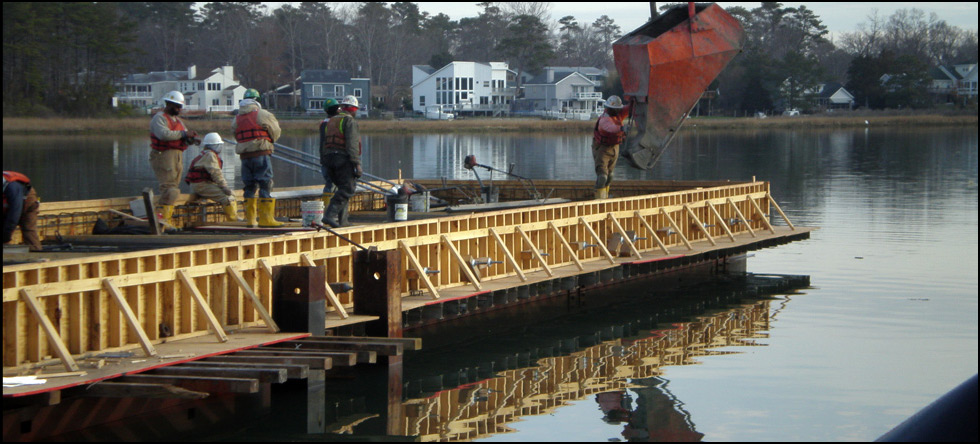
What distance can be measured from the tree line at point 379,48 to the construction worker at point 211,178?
61.8m

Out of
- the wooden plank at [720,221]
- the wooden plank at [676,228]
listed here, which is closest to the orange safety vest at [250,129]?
the wooden plank at [676,228]

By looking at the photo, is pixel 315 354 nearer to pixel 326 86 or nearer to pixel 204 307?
pixel 204 307

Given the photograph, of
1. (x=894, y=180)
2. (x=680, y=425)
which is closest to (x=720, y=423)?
(x=680, y=425)

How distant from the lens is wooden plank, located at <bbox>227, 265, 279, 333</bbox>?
1173cm

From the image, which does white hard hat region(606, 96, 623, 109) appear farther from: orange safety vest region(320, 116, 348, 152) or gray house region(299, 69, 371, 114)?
gray house region(299, 69, 371, 114)

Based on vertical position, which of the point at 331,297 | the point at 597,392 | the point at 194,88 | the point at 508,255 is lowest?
the point at 597,392

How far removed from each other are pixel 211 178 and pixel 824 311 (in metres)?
9.04

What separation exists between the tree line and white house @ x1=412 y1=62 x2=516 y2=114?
223 centimetres

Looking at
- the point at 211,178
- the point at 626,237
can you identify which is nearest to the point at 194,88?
the point at 211,178

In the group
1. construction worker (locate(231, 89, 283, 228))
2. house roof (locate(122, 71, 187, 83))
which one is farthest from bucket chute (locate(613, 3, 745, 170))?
house roof (locate(122, 71, 187, 83))

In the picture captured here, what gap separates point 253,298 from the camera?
38.6 ft

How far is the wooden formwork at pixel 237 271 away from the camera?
10.4 m

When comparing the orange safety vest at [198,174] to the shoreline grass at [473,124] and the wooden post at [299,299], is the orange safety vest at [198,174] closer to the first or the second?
the wooden post at [299,299]

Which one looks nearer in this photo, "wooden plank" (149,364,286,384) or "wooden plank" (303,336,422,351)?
"wooden plank" (149,364,286,384)
